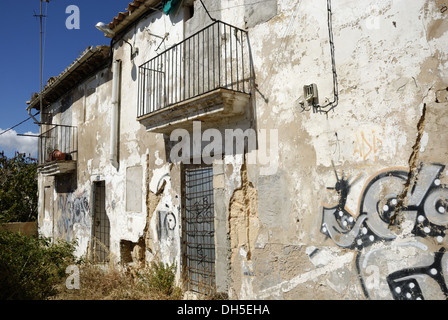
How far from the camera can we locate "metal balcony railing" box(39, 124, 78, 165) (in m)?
10.4

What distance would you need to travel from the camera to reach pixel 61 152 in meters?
10.7

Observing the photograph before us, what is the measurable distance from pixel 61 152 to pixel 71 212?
2002 millimetres

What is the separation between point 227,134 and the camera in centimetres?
526

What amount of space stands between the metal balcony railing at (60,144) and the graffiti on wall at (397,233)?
899 centimetres

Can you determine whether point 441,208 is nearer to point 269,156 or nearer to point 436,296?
point 436,296

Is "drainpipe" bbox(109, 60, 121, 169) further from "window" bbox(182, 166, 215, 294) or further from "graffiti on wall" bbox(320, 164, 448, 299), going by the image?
"graffiti on wall" bbox(320, 164, 448, 299)

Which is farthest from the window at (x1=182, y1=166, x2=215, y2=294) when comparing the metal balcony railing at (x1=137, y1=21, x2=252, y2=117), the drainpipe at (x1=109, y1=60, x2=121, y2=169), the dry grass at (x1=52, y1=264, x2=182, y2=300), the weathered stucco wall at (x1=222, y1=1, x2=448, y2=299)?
the drainpipe at (x1=109, y1=60, x2=121, y2=169)

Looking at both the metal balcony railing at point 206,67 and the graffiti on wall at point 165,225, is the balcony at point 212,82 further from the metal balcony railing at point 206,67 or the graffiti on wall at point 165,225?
the graffiti on wall at point 165,225

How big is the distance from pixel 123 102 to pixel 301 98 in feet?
17.2

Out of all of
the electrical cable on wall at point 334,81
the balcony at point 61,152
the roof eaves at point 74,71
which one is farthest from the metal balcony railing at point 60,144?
the electrical cable on wall at point 334,81

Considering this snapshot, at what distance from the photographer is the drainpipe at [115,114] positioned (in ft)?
26.4

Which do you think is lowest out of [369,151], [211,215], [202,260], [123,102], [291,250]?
[202,260]

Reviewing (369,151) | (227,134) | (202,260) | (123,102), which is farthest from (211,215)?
(123,102)

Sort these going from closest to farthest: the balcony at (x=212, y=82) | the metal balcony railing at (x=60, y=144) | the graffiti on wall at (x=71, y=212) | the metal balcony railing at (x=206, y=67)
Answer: the balcony at (x=212, y=82) → the metal balcony railing at (x=206, y=67) → the graffiti on wall at (x=71, y=212) → the metal balcony railing at (x=60, y=144)
